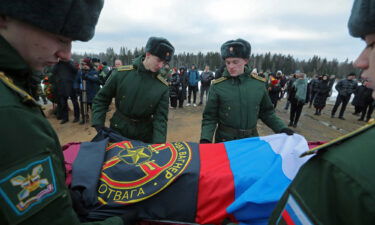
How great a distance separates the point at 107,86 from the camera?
108 inches

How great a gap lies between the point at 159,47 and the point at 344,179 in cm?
240

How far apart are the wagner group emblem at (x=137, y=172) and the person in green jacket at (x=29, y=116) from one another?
0.77 m

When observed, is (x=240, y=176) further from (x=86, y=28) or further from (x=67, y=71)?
(x=67, y=71)

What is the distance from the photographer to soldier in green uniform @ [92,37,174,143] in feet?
8.72

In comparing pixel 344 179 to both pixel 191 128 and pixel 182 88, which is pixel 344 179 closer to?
pixel 191 128

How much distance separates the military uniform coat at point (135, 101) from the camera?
8.82 ft

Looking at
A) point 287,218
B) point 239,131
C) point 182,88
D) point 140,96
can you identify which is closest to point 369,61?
point 287,218

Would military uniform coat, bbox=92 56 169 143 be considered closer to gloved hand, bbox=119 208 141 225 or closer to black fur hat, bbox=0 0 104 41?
gloved hand, bbox=119 208 141 225

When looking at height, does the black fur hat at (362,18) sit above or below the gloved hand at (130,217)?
above

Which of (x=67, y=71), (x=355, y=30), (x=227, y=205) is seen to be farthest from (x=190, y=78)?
(x=355, y=30)

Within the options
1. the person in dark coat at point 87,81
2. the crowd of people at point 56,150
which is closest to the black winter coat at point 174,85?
the person in dark coat at point 87,81

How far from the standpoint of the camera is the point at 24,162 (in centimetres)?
68

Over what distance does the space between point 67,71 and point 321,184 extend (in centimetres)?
747

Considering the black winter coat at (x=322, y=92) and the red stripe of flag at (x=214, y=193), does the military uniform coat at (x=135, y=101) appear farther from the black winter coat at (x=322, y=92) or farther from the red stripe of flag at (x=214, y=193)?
the black winter coat at (x=322, y=92)
